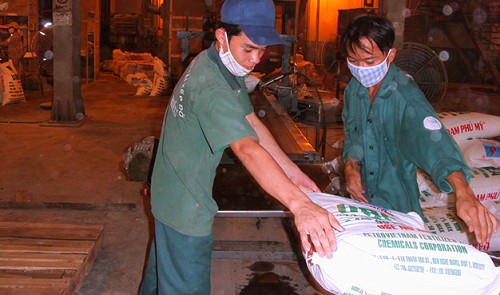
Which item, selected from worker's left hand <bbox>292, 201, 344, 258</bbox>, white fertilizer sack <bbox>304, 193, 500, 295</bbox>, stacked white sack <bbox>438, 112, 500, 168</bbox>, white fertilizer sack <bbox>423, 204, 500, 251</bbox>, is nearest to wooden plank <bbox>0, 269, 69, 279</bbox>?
white fertilizer sack <bbox>304, 193, 500, 295</bbox>

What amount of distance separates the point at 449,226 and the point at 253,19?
2051mm

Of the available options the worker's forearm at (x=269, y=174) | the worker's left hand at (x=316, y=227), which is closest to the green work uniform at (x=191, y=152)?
the worker's forearm at (x=269, y=174)

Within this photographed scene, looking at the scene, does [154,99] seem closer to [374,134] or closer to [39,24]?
[39,24]

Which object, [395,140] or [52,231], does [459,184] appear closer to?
[395,140]

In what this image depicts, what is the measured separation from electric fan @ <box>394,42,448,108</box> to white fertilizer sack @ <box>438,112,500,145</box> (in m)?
1.52

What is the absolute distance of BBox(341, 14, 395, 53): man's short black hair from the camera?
2348 mm

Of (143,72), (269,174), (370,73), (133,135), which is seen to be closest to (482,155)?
(370,73)

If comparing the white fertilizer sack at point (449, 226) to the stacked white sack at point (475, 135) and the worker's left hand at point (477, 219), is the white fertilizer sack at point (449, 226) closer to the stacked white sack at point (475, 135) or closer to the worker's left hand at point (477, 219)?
the stacked white sack at point (475, 135)

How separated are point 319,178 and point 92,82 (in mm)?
10542

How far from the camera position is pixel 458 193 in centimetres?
193

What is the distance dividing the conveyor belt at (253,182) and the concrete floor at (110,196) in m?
0.30

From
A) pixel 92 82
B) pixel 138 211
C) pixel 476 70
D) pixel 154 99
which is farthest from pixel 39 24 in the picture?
pixel 476 70

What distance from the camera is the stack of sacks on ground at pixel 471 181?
3318 millimetres

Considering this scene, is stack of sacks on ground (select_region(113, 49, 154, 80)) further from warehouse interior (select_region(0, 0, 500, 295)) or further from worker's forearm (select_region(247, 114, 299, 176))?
worker's forearm (select_region(247, 114, 299, 176))
